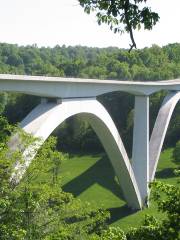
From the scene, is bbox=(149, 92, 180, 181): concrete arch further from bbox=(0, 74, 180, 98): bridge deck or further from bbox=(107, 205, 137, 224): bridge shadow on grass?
bbox=(0, 74, 180, 98): bridge deck

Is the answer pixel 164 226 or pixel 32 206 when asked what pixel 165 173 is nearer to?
pixel 32 206

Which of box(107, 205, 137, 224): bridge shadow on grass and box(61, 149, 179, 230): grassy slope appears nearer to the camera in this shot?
box(107, 205, 137, 224): bridge shadow on grass

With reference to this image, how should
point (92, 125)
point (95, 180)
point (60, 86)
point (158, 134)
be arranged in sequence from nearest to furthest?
point (60, 86) → point (92, 125) → point (158, 134) → point (95, 180)

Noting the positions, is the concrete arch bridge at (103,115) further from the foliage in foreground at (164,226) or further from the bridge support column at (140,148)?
the foliage in foreground at (164,226)

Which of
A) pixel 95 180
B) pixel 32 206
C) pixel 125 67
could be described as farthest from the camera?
pixel 125 67

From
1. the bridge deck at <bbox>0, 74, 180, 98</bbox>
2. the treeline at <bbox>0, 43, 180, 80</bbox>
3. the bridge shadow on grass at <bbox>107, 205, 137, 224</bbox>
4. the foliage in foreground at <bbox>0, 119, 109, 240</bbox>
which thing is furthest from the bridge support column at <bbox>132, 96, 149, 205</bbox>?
the foliage in foreground at <bbox>0, 119, 109, 240</bbox>

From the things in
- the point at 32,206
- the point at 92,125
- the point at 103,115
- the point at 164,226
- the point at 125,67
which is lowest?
the point at 32,206

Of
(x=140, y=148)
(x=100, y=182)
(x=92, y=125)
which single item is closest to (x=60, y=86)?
(x=92, y=125)
